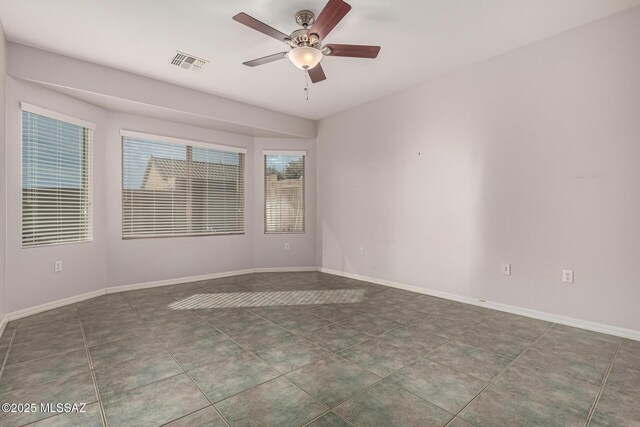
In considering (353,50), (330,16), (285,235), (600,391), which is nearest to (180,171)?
(285,235)

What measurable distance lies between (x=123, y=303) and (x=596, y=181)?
205 inches

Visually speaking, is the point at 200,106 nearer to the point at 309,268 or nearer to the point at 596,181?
the point at 309,268

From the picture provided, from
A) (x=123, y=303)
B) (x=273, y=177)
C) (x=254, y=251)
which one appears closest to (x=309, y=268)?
(x=254, y=251)

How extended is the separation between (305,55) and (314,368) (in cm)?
247

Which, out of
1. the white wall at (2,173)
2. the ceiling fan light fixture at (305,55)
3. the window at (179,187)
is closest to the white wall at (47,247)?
the white wall at (2,173)

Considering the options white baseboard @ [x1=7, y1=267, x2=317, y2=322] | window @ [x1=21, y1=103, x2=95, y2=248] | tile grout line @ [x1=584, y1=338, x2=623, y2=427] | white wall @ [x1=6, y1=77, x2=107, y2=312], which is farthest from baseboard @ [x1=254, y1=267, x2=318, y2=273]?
tile grout line @ [x1=584, y1=338, x2=623, y2=427]

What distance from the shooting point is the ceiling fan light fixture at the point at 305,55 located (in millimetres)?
2662

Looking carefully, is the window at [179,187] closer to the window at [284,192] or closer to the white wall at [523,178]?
the window at [284,192]

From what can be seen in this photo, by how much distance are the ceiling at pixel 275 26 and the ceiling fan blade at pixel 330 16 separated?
1.04ft

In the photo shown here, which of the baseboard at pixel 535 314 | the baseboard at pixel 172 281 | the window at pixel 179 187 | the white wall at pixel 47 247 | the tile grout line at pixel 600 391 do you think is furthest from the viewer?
the window at pixel 179 187

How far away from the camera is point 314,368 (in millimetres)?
2197

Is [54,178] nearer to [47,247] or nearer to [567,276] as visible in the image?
[47,247]

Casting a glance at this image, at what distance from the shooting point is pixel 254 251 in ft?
19.2

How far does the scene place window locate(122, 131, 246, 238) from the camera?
15.1 feet
